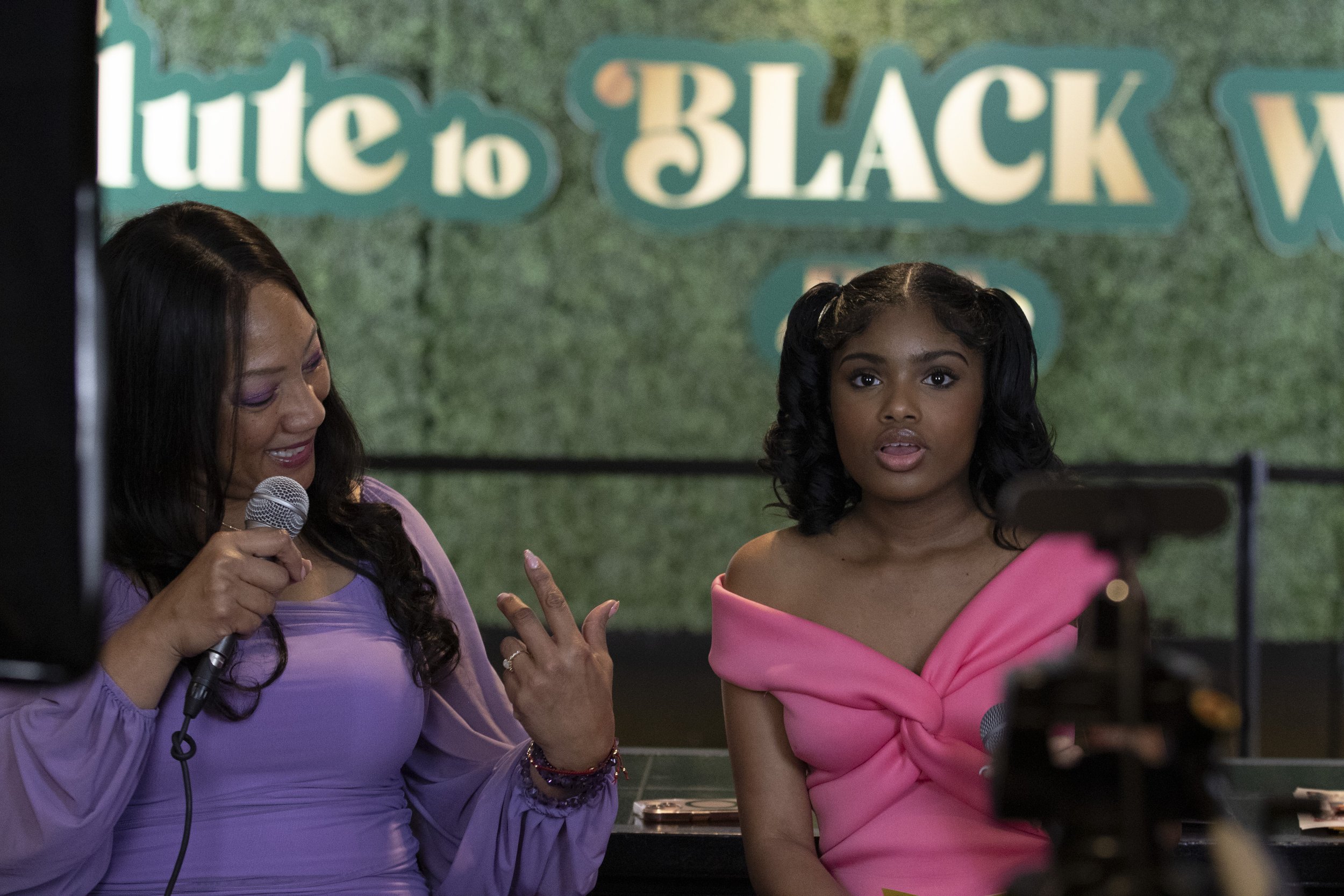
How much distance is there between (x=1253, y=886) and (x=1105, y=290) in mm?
5537

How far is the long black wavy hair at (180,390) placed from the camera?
5.03 ft

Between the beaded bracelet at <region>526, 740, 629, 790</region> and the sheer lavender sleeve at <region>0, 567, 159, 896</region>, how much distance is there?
1.42ft

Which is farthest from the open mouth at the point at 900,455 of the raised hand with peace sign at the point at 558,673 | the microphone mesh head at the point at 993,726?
the microphone mesh head at the point at 993,726

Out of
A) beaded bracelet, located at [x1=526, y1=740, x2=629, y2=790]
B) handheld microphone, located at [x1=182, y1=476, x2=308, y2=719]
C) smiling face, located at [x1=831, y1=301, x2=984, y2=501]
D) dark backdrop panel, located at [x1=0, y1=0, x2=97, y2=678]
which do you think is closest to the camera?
dark backdrop panel, located at [x1=0, y1=0, x2=97, y2=678]

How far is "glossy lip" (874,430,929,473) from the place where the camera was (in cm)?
160

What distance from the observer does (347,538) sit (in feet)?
5.59

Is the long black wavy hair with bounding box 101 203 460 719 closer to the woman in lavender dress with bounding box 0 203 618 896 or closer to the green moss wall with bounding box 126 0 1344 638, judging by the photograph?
the woman in lavender dress with bounding box 0 203 618 896

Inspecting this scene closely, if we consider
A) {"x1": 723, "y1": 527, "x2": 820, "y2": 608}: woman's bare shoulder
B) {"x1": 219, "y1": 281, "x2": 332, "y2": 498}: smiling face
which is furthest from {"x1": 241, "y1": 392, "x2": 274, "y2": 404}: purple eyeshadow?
{"x1": 723, "y1": 527, "x2": 820, "y2": 608}: woman's bare shoulder

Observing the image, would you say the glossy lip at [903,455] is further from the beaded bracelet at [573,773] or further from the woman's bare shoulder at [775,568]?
the beaded bracelet at [573,773]

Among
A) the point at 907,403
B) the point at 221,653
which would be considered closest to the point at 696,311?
the point at 907,403

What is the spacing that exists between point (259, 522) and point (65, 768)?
0.31 meters

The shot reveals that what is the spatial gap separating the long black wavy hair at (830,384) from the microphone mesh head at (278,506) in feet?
2.25

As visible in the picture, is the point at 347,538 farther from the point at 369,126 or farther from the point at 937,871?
the point at 369,126

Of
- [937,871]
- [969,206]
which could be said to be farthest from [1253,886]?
[969,206]
